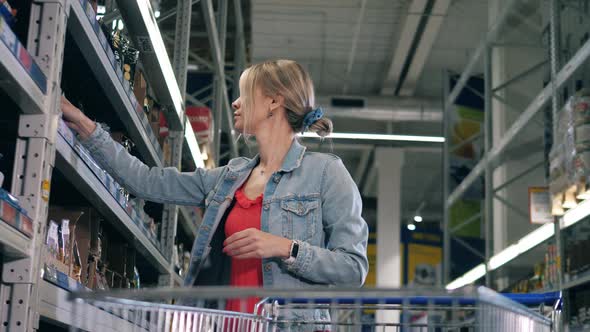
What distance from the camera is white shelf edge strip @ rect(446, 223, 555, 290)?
22.3 ft

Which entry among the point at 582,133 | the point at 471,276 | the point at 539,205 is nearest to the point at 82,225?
the point at 582,133

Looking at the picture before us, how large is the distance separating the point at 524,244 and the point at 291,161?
17.9 feet

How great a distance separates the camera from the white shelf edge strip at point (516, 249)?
22.3 ft

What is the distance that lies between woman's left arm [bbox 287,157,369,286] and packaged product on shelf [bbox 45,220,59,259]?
2.49 feet

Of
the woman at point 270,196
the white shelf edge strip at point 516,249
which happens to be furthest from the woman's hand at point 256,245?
the white shelf edge strip at point 516,249

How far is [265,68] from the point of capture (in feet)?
8.05

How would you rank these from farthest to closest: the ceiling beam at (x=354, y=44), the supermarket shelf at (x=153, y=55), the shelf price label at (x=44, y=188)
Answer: the ceiling beam at (x=354, y=44) → the supermarket shelf at (x=153, y=55) → the shelf price label at (x=44, y=188)

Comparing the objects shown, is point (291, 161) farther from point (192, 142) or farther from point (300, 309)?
point (192, 142)

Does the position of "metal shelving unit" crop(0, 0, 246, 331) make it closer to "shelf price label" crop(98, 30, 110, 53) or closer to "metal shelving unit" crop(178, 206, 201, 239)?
"shelf price label" crop(98, 30, 110, 53)

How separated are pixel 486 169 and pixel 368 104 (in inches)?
165

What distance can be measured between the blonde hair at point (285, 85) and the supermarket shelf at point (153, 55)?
1.03 meters

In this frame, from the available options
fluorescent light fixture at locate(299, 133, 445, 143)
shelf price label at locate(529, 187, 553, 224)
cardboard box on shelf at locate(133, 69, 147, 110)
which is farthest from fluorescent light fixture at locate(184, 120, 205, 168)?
fluorescent light fixture at locate(299, 133, 445, 143)

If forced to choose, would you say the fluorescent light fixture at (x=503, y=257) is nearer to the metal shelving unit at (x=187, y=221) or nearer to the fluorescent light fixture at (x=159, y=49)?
the metal shelving unit at (x=187, y=221)

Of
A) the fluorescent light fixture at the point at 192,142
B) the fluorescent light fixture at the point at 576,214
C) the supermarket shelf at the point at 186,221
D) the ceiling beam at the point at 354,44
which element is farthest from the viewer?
the ceiling beam at the point at 354,44
